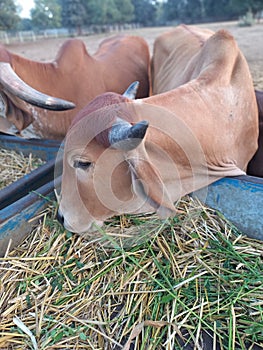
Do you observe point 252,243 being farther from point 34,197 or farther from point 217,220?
point 34,197

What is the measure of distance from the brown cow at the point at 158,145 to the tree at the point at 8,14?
2968 centimetres

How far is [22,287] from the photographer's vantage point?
1.74 metres

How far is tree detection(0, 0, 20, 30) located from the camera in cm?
2761

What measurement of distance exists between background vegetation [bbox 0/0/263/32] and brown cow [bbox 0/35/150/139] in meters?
28.3

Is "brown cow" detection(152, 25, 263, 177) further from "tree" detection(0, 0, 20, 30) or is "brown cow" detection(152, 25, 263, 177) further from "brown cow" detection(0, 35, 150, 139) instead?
"tree" detection(0, 0, 20, 30)

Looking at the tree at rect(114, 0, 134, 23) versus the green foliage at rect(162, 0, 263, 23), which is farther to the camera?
the tree at rect(114, 0, 134, 23)

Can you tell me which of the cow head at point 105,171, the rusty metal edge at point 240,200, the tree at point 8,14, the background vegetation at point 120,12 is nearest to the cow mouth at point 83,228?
the cow head at point 105,171

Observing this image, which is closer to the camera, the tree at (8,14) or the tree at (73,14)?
the tree at (8,14)

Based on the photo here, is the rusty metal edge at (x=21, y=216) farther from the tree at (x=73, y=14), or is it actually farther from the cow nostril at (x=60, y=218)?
the tree at (x=73, y=14)

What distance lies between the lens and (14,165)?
2.91m

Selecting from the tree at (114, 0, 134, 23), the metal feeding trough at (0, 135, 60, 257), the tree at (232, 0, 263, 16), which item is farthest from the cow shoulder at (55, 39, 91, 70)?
the tree at (114, 0, 134, 23)

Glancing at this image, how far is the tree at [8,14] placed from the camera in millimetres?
27609

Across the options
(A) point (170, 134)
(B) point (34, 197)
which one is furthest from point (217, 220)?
(B) point (34, 197)

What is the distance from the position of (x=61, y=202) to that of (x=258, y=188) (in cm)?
107
